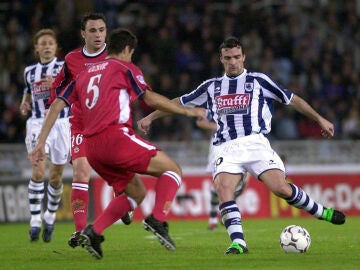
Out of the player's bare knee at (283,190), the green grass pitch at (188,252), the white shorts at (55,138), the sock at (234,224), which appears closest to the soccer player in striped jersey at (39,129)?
the white shorts at (55,138)

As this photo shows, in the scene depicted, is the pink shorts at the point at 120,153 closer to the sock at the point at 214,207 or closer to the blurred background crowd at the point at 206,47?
the sock at the point at 214,207

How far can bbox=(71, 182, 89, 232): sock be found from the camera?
9.56 meters

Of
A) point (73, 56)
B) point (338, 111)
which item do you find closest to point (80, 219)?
point (73, 56)

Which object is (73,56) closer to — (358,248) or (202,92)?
(202,92)

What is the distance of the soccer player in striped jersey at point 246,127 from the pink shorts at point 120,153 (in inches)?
38.7

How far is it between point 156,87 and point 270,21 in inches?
142

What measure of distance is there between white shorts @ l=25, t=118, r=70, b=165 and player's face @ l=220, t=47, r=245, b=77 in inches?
113

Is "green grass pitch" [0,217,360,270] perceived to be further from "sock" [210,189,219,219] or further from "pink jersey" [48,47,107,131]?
"pink jersey" [48,47,107,131]

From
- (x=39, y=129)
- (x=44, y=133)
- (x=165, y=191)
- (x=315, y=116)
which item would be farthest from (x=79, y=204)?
(x=315, y=116)

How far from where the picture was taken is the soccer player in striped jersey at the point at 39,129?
11578 millimetres

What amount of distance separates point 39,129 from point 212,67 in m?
8.95

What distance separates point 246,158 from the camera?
367 inches

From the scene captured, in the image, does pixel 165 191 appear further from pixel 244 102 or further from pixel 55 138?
pixel 55 138

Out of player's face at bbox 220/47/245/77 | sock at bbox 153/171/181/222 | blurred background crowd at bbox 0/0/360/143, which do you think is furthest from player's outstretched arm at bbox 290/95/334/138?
blurred background crowd at bbox 0/0/360/143
